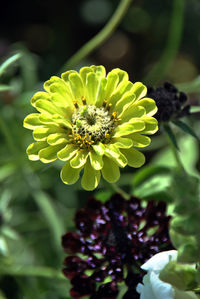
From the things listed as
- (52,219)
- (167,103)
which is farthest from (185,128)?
(52,219)

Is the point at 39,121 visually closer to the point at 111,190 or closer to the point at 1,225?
the point at 111,190

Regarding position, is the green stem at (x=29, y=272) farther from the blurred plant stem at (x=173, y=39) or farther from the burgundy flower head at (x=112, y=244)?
the blurred plant stem at (x=173, y=39)

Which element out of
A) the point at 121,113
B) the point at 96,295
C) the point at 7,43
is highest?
the point at 7,43

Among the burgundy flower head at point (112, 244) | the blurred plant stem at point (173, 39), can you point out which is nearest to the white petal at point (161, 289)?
the burgundy flower head at point (112, 244)

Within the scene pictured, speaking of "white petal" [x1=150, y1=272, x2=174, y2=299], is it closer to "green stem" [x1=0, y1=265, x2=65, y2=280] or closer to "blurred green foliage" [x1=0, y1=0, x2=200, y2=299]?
"blurred green foliage" [x1=0, y1=0, x2=200, y2=299]

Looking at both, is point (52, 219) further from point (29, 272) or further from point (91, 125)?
point (91, 125)

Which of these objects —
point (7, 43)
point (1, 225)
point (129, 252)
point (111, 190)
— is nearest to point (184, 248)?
point (129, 252)

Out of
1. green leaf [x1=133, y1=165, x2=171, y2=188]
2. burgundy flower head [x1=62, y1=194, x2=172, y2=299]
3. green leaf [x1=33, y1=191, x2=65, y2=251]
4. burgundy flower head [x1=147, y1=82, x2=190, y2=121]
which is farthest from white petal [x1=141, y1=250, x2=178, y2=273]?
green leaf [x1=33, y1=191, x2=65, y2=251]
